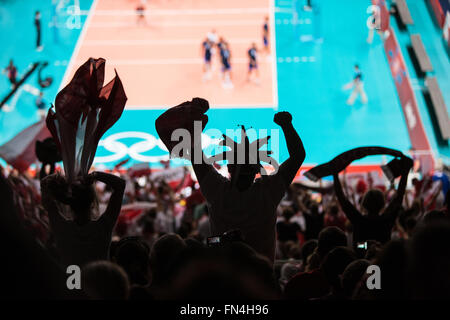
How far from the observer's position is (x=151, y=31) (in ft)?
86.2

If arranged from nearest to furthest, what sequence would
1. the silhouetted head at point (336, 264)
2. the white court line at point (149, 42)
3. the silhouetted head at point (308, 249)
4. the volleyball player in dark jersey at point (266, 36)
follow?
the silhouetted head at point (336, 264) < the silhouetted head at point (308, 249) < the volleyball player in dark jersey at point (266, 36) < the white court line at point (149, 42)

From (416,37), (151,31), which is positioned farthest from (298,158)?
(151,31)

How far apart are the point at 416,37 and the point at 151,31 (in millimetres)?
11265

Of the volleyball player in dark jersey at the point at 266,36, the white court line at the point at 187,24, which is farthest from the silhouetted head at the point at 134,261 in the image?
the white court line at the point at 187,24

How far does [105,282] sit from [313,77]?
797 inches

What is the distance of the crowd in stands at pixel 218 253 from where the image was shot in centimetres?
126

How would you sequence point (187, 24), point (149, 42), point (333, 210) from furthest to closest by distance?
point (187, 24) → point (149, 42) → point (333, 210)

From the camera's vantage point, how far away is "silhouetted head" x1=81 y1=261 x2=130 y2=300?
2344mm

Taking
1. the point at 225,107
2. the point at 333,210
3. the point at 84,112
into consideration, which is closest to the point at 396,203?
the point at 84,112

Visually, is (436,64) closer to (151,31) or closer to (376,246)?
(151,31)

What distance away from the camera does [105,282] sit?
92.9 inches

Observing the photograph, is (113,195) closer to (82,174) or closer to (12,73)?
(82,174)

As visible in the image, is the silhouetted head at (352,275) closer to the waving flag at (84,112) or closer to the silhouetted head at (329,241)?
the silhouetted head at (329,241)
